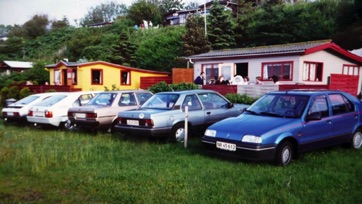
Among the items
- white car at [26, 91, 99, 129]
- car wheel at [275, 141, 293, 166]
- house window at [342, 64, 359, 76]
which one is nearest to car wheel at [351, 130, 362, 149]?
car wheel at [275, 141, 293, 166]

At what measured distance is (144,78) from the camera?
1112 inches

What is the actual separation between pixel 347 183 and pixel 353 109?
10.9ft

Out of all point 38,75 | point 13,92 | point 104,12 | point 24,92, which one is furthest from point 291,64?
point 104,12

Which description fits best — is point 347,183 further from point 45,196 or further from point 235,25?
point 235,25

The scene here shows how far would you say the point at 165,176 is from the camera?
5.96 metres

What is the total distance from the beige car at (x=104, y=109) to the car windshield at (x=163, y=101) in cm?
146

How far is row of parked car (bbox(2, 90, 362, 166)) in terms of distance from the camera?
6594mm

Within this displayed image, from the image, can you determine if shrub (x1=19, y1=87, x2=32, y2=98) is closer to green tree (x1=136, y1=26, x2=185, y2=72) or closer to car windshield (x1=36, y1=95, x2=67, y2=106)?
car windshield (x1=36, y1=95, x2=67, y2=106)

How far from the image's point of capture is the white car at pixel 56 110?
38.4ft

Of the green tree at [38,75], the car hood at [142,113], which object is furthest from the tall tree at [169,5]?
the car hood at [142,113]

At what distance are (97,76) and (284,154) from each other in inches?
889

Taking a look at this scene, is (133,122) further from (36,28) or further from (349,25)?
(36,28)

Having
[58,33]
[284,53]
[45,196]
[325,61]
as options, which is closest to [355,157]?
[45,196]

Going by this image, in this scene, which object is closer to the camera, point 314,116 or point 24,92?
point 314,116
